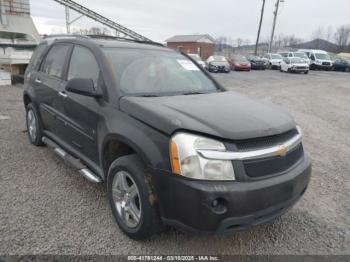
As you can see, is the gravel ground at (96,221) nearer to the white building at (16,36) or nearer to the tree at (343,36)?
the white building at (16,36)

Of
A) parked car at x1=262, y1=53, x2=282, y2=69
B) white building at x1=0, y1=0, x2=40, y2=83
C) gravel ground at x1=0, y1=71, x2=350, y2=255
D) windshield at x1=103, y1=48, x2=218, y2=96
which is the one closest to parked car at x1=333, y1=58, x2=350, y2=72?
parked car at x1=262, y1=53, x2=282, y2=69

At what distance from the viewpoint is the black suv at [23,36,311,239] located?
2.15 m

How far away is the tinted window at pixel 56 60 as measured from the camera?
391 centimetres

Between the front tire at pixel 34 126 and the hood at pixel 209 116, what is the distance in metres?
2.47

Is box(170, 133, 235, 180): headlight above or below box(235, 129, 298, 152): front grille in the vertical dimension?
Answer: below

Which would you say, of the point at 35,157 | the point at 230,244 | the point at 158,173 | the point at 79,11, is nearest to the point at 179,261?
the point at 230,244

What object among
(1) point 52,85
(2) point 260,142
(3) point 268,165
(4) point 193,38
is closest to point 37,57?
(1) point 52,85

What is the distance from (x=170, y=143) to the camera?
7.29ft

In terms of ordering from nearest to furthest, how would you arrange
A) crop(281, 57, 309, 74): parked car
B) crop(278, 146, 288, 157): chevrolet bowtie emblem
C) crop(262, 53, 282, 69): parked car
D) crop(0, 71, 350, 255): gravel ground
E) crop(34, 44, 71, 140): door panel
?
crop(278, 146, 288, 157): chevrolet bowtie emblem → crop(0, 71, 350, 255): gravel ground → crop(34, 44, 71, 140): door panel → crop(281, 57, 309, 74): parked car → crop(262, 53, 282, 69): parked car

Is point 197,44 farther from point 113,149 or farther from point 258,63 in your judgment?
point 113,149

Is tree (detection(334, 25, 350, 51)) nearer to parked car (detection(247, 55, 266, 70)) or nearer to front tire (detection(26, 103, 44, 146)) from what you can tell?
parked car (detection(247, 55, 266, 70))

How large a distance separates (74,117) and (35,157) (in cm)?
151

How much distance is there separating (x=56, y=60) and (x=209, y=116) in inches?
108

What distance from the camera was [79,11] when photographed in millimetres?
29922
